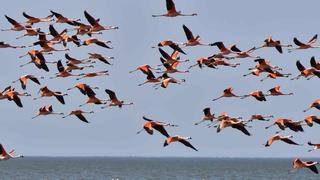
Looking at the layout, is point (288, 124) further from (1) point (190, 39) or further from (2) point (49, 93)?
(2) point (49, 93)

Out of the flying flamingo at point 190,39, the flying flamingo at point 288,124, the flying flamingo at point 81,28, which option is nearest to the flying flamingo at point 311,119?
the flying flamingo at point 288,124

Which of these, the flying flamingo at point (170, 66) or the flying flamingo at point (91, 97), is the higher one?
the flying flamingo at point (170, 66)

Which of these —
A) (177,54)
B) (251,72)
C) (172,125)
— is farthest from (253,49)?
(172,125)

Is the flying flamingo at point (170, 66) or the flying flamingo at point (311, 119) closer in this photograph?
the flying flamingo at point (311, 119)

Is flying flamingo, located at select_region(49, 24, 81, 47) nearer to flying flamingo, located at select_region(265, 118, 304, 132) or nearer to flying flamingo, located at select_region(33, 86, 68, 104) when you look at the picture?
flying flamingo, located at select_region(33, 86, 68, 104)

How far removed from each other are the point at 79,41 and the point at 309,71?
13.9 meters

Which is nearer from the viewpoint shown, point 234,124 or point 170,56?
point 234,124

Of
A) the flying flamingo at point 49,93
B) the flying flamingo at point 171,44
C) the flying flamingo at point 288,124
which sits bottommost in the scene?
the flying flamingo at point 288,124

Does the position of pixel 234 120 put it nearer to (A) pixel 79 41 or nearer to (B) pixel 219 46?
(B) pixel 219 46

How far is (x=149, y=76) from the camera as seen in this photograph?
166 ft

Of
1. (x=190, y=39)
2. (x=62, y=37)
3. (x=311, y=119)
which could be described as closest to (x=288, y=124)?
(x=311, y=119)

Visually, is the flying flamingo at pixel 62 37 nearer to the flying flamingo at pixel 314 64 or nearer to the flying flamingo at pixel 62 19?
the flying flamingo at pixel 62 19

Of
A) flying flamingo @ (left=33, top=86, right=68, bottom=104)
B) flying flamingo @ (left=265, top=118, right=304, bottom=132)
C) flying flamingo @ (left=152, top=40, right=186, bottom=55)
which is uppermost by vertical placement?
flying flamingo @ (left=152, top=40, right=186, bottom=55)

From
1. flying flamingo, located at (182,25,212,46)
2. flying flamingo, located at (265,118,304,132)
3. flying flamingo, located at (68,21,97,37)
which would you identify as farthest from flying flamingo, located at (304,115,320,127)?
flying flamingo, located at (68,21,97,37)
